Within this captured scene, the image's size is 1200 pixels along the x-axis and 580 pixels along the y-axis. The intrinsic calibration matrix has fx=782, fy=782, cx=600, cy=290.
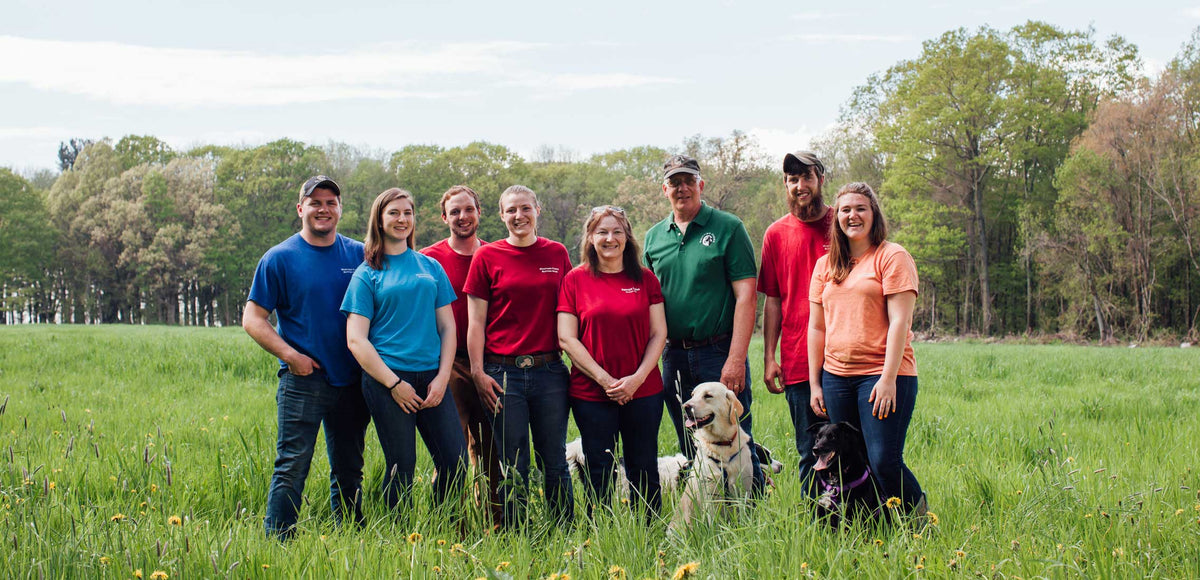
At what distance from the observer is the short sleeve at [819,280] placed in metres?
4.55

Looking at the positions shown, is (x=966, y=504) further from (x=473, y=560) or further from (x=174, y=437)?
(x=174, y=437)

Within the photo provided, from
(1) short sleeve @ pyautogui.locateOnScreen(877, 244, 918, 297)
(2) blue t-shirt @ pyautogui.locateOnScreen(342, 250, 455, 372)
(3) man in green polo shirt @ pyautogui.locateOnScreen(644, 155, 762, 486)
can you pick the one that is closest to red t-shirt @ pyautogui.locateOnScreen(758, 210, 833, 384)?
(3) man in green polo shirt @ pyautogui.locateOnScreen(644, 155, 762, 486)

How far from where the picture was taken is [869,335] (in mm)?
4215

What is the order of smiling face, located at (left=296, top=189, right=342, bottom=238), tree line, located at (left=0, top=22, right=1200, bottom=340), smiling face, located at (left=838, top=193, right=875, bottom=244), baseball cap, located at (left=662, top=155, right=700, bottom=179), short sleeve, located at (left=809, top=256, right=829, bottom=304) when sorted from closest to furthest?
smiling face, located at (left=838, top=193, right=875, bottom=244)
short sleeve, located at (left=809, top=256, right=829, bottom=304)
smiling face, located at (left=296, top=189, right=342, bottom=238)
baseball cap, located at (left=662, top=155, right=700, bottom=179)
tree line, located at (left=0, top=22, right=1200, bottom=340)

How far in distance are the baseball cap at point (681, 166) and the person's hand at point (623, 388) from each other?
1388 millimetres

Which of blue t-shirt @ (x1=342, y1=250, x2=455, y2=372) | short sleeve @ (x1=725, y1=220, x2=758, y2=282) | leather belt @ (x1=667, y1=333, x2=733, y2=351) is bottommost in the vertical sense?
leather belt @ (x1=667, y1=333, x2=733, y2=351)

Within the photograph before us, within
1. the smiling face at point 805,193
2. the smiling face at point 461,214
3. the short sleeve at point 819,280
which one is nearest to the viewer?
the short sleeve at point 819,280

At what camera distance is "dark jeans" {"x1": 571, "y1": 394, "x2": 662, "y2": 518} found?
4.74m

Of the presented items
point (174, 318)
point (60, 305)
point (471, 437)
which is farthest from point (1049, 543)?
point (60, 305)

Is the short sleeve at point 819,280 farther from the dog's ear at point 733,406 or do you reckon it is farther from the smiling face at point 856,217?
the dog's ear at point 733,406

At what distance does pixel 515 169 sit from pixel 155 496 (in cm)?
5980

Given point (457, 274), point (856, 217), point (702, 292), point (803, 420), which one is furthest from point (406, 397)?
point (856, 217)

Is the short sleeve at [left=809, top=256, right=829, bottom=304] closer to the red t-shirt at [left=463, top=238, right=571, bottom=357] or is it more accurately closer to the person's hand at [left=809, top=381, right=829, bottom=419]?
the person's hand at [left=809, top=381, right=829, bottom=419]

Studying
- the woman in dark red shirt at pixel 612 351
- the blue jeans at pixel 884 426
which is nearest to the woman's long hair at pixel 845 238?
the blue jeans at pixel 884 426
